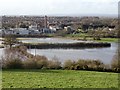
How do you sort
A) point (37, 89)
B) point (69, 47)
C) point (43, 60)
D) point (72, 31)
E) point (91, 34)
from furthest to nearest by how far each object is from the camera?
point (72, 31) → point (91, 34) → point (69, 47) → point (43, 60) → point (37, 89)

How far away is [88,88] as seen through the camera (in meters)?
8.56

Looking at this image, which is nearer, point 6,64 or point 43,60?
point 6,64

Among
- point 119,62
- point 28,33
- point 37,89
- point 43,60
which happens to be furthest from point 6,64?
point 28,33

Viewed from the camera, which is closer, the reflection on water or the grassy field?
the grassy field

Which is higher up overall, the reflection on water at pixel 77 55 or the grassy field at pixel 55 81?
the grassy field at pixel 55 81

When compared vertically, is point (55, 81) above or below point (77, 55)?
above

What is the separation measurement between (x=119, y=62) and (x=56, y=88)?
14.2 meters

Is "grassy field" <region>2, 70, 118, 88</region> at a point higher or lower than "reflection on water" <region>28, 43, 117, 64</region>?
higher

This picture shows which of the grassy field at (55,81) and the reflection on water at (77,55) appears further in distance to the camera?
the reflection on water at (77,55)

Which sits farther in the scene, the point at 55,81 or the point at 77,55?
the point at 77,55

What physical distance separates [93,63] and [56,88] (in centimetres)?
1391

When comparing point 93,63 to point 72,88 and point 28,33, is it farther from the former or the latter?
point 28,33

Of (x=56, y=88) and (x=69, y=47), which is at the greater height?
(x=56, y=88)

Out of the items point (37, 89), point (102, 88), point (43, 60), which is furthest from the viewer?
point (43, 60)
